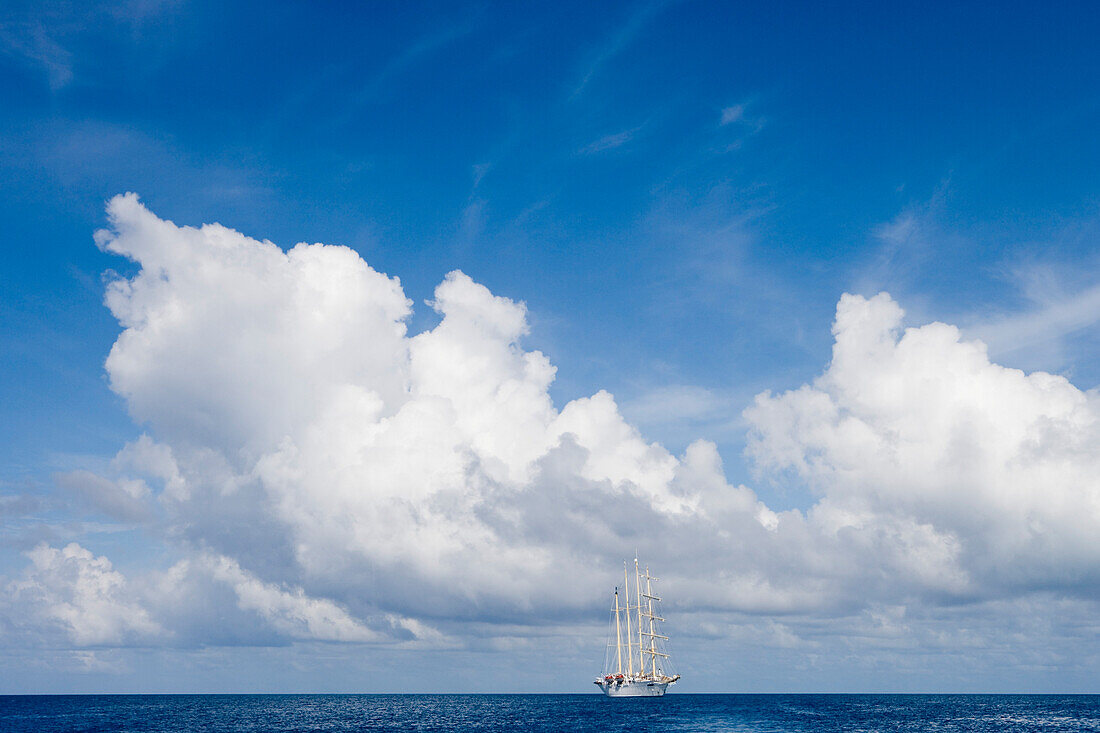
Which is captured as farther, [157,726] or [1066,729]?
[157,726]

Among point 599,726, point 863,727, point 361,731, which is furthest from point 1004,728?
point 361,731

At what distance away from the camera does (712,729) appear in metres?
175

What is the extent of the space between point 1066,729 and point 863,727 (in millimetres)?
41277

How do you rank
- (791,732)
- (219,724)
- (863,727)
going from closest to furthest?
(791,732)
(863,727)
(219,724)

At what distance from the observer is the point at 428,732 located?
170 m

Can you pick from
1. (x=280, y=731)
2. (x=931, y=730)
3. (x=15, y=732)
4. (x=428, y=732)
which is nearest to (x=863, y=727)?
(x=931, y=730)

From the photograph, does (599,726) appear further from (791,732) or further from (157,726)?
(157,726)

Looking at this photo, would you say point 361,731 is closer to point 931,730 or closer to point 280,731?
point 280,731

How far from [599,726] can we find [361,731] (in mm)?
51193

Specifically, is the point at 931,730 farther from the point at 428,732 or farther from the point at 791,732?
the point at 428,732

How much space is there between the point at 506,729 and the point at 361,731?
98.0ft

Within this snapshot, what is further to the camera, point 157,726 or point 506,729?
point 157,726

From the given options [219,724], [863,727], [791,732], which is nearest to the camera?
[791,732]

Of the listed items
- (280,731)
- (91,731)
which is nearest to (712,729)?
(280,731)
